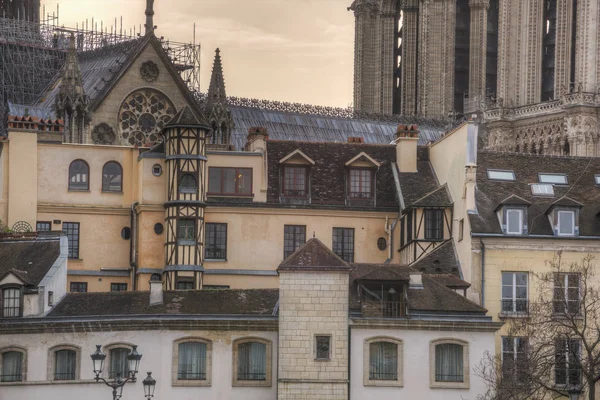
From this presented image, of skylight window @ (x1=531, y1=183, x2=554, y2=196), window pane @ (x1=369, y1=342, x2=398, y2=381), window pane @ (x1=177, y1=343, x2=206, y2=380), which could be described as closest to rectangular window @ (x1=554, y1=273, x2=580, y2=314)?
skylight window @ (x1=531, y1=183, x2=554, y2=196)

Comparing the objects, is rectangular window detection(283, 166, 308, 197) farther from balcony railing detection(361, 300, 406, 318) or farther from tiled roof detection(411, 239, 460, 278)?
balcony railing detection(361, 300, 406, 318)

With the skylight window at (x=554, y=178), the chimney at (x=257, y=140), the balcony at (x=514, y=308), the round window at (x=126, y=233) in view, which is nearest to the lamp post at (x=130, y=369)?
the balcony at (x=514, y=308)

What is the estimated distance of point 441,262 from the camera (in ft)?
294

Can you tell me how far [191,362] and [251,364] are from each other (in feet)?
7.23

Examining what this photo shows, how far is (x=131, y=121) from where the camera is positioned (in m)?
113

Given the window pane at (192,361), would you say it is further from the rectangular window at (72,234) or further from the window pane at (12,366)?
the rectangular window at (72,234)

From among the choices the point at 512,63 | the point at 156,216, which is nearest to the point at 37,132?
the point at 156,216

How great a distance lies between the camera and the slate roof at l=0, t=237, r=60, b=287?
276ft

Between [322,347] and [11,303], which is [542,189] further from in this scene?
[11,303]

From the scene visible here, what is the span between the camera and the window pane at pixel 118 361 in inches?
3142

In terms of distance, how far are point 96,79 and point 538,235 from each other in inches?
1426

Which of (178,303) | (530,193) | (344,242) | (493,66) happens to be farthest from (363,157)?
(493,66)

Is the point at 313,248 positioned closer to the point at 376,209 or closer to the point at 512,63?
the point at 376,209

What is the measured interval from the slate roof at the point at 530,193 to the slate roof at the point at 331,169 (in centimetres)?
499
